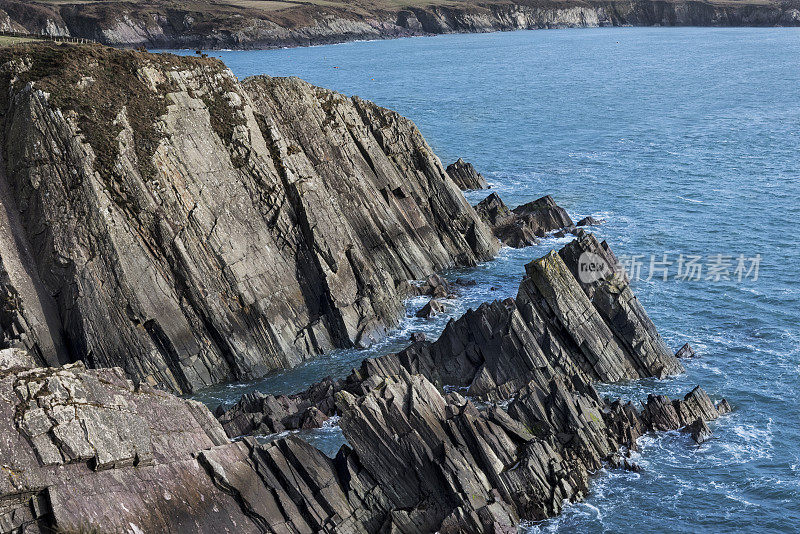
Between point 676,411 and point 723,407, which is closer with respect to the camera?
point 676,411

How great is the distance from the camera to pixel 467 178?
83.3 m

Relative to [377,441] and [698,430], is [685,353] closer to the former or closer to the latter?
[698,430]

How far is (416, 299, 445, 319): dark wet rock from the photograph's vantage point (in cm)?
5338

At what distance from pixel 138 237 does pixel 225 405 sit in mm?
11753

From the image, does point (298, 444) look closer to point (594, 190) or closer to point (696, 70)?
point (594, 190)

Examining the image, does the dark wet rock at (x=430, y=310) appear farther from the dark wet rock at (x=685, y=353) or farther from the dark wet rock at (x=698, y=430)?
the dark wet rock at (x=698, y=430)

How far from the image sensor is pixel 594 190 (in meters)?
83.2

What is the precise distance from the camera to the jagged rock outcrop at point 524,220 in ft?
221

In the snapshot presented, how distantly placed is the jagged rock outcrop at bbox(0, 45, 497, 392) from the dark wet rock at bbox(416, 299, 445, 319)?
1.72 m

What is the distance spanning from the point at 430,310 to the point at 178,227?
1736 cm

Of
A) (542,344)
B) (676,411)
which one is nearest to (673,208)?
(542,344)

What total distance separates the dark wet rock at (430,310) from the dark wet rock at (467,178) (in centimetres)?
3114

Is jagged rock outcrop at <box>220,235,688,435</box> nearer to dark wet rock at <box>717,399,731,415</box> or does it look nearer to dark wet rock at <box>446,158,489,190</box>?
dark wet rock at <box>717,399,731,415</box>

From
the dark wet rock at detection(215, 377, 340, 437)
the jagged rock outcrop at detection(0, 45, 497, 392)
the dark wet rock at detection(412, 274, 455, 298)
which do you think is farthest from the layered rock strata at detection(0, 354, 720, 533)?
the dark wet rock at detection(412, 274, 455, 298)
